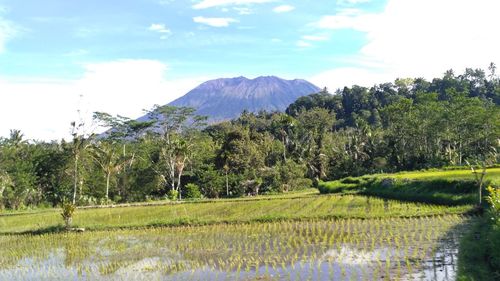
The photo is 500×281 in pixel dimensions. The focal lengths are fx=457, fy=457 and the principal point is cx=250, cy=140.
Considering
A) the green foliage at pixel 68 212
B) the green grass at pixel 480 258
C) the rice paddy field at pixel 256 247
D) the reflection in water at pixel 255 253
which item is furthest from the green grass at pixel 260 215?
the green grass at pixel 480 258

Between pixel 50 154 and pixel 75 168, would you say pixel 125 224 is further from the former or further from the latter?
pixel 50 154

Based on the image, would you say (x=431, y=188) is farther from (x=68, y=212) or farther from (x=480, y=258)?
(x=68, y=212)

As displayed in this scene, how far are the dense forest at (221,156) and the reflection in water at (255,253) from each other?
69.2 ft

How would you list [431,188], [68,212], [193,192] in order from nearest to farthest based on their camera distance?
[68,212], [431,188], [193,192]

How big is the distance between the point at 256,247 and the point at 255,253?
0.93 meters

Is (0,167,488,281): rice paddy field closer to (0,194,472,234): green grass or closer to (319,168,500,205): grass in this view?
(0,194,472,234): green grass

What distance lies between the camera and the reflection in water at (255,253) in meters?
9.91

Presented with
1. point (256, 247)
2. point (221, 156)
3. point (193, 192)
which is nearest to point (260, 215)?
point (256, 247)

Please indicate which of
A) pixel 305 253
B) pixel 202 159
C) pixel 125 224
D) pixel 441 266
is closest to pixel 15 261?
pixel 125 224

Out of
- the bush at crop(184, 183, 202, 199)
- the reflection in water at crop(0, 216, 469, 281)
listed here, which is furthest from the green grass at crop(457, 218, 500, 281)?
the bush at crop(184, 183, 202, 199)

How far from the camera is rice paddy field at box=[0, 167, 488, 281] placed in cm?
1007

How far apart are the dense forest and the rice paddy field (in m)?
17.8

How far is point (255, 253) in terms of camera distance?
40.4 ft

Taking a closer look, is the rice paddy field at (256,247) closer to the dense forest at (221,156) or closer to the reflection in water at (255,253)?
the reflection in water at (255,253)
